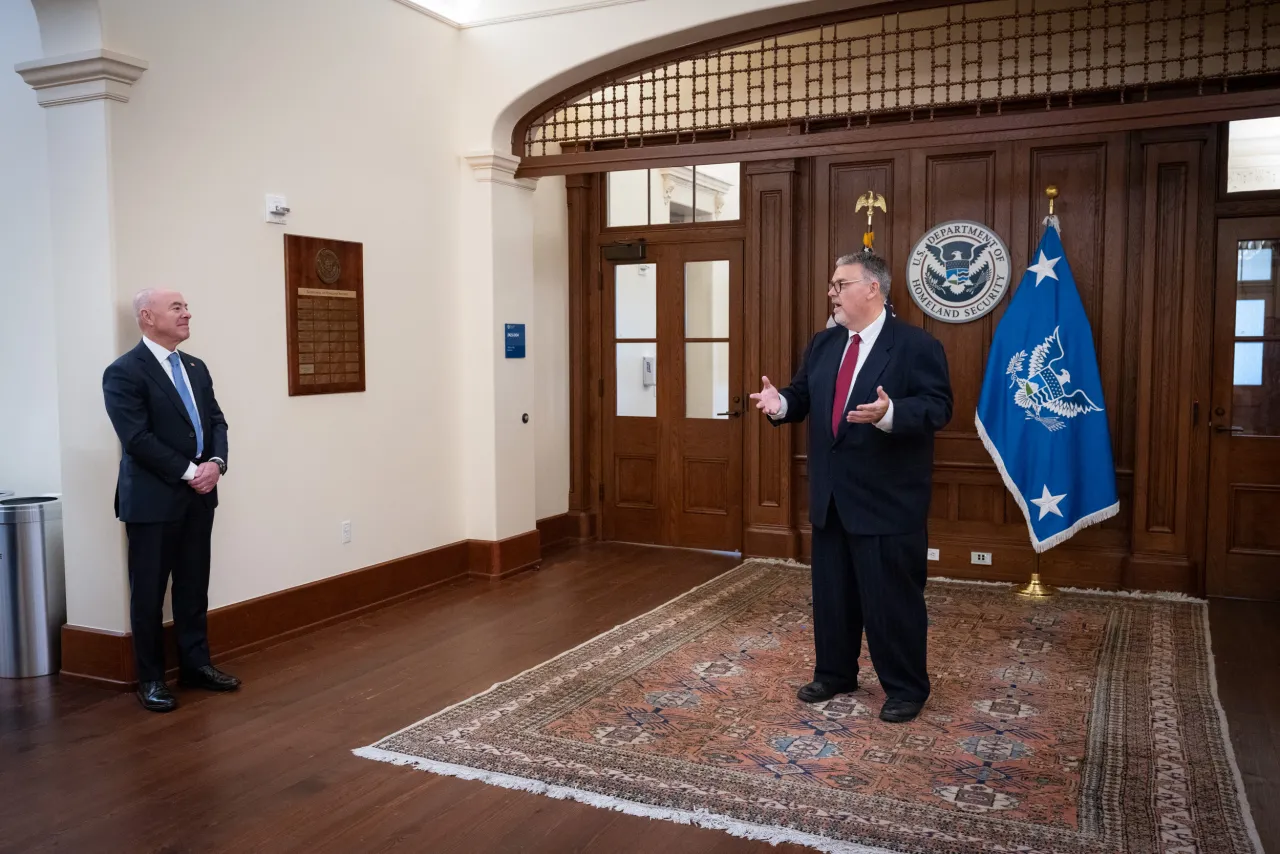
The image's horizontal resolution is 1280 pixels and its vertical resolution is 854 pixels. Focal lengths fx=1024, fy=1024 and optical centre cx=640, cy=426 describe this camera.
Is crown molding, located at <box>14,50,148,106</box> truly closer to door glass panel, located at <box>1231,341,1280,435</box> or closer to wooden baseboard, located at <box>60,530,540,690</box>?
wooden baseboard, located at <box>60,530,540,690</box>

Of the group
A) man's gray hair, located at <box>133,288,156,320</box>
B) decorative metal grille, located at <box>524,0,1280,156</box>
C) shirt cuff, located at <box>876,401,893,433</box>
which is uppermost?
decorative metal grille, located at <box>524,0,1280,156</box>

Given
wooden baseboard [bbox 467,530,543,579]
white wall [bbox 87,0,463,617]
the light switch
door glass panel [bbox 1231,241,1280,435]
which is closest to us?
white wall [bbox 87,0,463,617]

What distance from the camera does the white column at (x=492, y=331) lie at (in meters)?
6.07

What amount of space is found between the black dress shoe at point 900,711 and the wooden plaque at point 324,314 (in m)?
3.04

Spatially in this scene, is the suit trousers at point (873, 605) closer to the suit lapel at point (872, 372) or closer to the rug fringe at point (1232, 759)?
the suit lapel at point (872, 372)

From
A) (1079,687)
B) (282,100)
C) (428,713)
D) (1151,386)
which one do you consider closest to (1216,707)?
(1079,687)

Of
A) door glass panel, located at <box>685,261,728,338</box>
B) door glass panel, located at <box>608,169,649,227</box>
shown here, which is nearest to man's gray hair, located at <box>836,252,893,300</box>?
door glass panel, located at <box>685,261,728,338</box>

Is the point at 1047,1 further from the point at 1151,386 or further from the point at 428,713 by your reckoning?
the point at 428,713

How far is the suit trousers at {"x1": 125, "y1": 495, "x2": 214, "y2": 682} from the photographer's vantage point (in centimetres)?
390

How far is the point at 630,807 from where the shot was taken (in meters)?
3.06

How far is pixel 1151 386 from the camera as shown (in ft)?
18.5

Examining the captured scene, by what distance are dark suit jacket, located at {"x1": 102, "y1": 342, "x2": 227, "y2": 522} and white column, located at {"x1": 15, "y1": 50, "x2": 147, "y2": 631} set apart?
200 millimetres

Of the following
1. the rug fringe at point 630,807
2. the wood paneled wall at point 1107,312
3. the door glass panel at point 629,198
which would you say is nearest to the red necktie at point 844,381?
the rug fringe at point 630,807

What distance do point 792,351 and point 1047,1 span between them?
2470 millimetres
